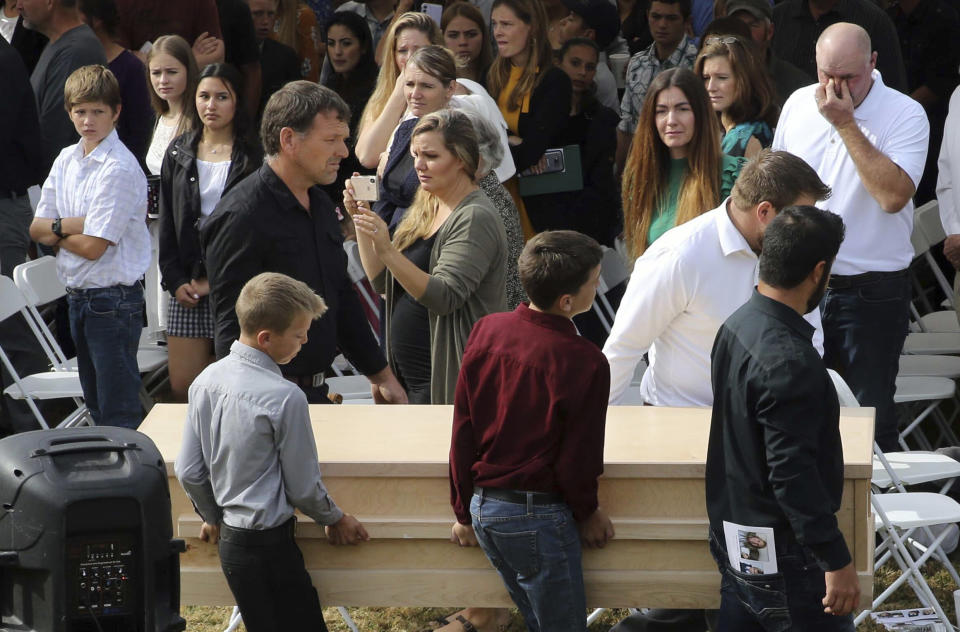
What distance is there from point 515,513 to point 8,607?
1276mm

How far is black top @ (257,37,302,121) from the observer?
24.9 ft

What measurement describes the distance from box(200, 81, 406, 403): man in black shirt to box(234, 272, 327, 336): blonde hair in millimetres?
674

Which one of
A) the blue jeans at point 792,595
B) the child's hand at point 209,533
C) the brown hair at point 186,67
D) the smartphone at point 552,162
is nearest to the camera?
the blue jeans at point 792,595

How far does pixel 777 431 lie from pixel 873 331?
2.22 meters

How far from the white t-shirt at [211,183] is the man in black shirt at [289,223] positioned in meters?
1.46

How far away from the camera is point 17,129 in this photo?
6.58m

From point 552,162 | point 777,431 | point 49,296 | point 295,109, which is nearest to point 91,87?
point 49,296

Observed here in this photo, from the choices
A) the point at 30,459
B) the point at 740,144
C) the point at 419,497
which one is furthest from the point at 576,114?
the point at 30,459

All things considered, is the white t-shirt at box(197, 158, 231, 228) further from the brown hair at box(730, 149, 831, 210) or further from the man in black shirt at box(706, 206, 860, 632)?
the man in black shirt at box(706, 206, 860, 632)

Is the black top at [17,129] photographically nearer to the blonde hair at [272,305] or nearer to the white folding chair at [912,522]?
the blonde hair at [272,305]

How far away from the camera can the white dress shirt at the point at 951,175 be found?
5.86 m

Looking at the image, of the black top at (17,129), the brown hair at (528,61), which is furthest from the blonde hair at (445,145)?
the black top at (17,129)

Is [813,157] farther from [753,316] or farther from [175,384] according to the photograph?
[175,384]

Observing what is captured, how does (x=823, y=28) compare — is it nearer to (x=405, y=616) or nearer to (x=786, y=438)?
(x=405, y=616)
